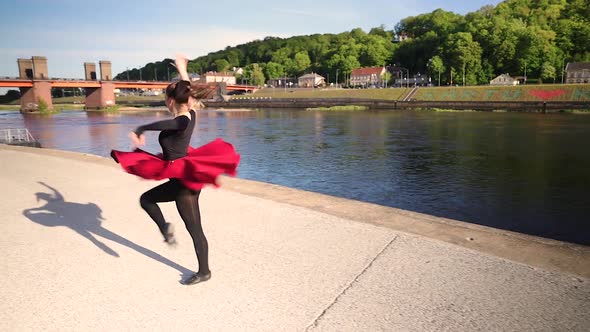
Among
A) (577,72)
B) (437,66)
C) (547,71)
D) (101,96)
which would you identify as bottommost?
(101,96)

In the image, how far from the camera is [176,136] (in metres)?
3.89

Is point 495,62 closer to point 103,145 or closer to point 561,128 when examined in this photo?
point 561,128

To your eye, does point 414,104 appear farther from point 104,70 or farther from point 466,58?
point 104,70

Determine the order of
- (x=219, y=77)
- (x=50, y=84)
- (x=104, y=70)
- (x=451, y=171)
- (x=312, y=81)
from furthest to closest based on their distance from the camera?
(x=219, y=77) → (x=312, y=81) → (x=104, y=70) → (x=50, y=84) → (x=451, y=171)

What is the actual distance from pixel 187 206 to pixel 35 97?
3747 inches

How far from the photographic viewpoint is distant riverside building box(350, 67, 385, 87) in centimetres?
11403

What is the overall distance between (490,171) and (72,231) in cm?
1622

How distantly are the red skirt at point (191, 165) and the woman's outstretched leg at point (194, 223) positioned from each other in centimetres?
14

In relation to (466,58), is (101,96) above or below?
below

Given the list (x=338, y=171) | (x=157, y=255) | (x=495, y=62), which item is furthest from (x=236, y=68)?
(x=157, y=255)

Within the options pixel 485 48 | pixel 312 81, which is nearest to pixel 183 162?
pixel 485 48

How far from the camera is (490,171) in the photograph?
1725 centimetres

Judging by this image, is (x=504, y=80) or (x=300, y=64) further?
(x=300, y=64)

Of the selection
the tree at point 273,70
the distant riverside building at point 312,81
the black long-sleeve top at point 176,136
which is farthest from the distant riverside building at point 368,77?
the black long-sleeve top at point 176,136
